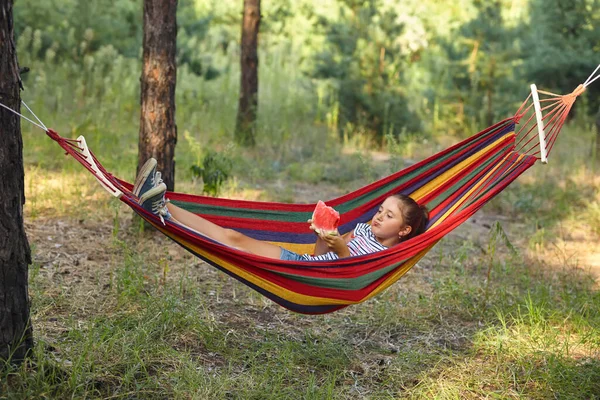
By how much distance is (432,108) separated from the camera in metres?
7.45

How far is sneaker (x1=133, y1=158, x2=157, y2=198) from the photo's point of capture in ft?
7.81

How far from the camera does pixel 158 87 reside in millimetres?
3564

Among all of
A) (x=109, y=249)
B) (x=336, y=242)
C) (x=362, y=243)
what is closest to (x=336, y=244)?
(x=336, y=242)

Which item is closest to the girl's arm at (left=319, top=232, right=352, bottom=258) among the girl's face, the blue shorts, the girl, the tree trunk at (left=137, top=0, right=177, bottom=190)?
the girl

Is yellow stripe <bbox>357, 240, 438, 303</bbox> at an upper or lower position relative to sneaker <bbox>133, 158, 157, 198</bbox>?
lower

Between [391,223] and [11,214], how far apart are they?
145 cm

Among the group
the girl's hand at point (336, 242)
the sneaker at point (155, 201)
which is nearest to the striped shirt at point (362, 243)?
the girl's hand at point (336, 242)

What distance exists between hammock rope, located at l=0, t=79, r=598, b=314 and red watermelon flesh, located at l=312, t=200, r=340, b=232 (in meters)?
0.17

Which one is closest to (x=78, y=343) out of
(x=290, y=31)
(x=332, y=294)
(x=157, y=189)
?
(x=157, y=189)

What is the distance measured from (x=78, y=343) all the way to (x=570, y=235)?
10.1ft

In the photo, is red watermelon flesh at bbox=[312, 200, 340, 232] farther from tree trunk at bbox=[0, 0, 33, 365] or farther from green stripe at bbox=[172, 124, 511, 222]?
tree trunk at bbox=[0, 0, 33, 365]

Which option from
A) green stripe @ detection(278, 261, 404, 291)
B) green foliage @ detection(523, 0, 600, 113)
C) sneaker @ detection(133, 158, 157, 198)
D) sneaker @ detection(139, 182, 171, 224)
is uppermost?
green foliage @ detection(523, 0, 600, 113)

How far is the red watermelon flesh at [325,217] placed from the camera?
2.67 metres

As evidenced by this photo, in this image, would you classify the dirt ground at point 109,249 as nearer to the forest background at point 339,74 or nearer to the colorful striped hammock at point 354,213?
the colorful striped hammock at point 354,213
